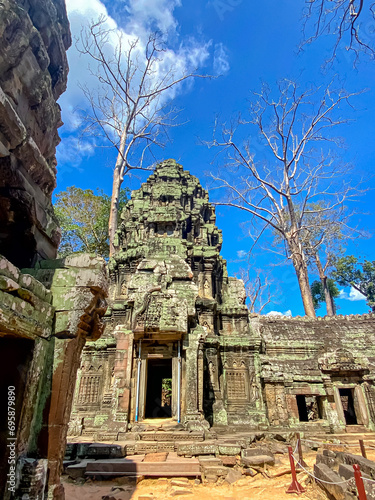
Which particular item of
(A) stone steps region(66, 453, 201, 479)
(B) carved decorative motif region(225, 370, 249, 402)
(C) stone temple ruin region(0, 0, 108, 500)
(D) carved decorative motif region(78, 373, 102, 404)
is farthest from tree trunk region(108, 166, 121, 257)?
(C) stone temple ruin region(0, 0, 108, 500)

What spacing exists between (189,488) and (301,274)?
15.5 m

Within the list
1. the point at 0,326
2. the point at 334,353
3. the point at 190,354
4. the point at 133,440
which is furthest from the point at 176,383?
the point at 0,326

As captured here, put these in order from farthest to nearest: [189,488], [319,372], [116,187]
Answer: [116,187]
[319,372]
[189,488]

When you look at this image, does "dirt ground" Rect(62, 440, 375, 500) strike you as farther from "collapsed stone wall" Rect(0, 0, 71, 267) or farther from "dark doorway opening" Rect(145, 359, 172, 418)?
"dark doorway opening" Rect(145, 359, 172, 418)

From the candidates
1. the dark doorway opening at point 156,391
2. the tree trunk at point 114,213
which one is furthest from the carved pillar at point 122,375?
the tree trunk at point 114,213

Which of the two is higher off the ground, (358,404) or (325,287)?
(325,287)

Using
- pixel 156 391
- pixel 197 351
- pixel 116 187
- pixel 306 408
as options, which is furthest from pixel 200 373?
pixel 116 187

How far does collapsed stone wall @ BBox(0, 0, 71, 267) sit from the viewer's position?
9.46ft

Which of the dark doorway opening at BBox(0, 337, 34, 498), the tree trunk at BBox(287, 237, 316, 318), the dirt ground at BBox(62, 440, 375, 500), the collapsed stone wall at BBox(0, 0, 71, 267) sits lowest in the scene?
the dirt ground at BBox(62, 440, 375, 500)

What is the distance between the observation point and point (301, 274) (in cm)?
1941

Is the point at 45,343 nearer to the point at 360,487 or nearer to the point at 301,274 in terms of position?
Result: the point at 360,487

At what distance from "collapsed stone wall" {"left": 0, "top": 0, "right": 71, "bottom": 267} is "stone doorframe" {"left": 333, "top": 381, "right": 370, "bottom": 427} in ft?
38.7

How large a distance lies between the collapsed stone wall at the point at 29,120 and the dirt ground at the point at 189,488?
4414mm

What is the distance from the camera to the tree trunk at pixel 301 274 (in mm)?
18422
